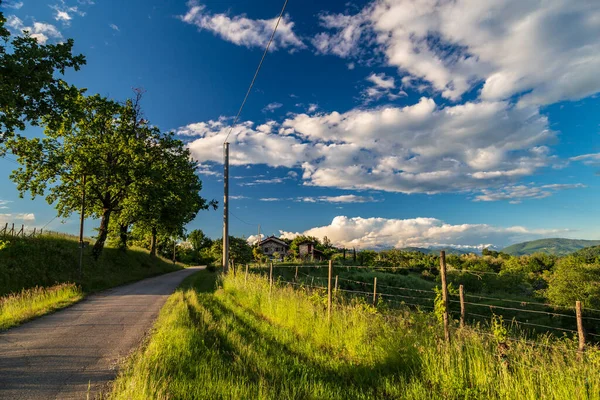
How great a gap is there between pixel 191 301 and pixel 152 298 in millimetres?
4572

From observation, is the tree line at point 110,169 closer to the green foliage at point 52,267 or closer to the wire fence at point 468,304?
the green foliage at point 52,267

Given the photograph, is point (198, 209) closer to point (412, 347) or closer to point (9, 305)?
point (9, 305)

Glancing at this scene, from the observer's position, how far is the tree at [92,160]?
24.1 metres

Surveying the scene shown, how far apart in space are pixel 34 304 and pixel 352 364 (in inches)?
498

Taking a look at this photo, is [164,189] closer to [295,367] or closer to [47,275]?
[47,275]

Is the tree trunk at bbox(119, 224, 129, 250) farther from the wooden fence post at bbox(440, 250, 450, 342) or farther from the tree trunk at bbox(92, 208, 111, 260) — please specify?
the wooden fence post at bbox(440, 250, 450, 342)

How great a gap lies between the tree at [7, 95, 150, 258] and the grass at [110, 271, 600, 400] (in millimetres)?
22319

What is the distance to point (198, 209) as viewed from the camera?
38625 millimetres

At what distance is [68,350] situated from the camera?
711 centimetres

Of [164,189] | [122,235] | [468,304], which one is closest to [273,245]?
[122,235]

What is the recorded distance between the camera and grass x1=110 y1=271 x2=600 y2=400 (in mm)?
4641

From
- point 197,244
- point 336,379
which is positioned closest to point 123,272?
point 336,379

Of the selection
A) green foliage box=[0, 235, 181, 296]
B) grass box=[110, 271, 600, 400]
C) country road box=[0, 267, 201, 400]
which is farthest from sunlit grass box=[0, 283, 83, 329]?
grass box=[110, 271, 600, 400]

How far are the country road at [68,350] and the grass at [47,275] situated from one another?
1.35 metres
